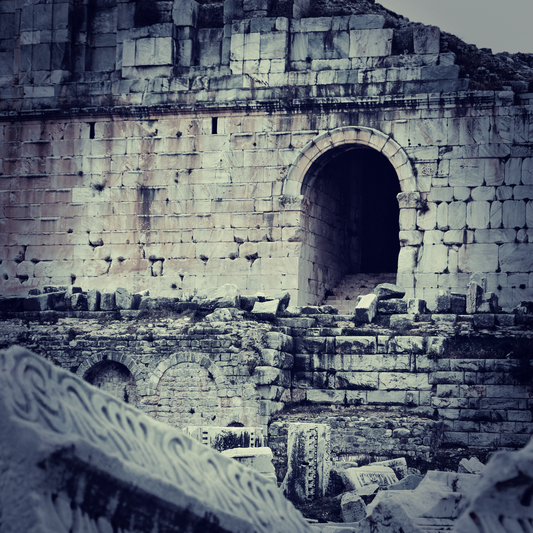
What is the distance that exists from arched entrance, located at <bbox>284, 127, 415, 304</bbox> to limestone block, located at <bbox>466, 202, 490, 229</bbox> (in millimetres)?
1155

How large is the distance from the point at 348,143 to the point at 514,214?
10.9ft

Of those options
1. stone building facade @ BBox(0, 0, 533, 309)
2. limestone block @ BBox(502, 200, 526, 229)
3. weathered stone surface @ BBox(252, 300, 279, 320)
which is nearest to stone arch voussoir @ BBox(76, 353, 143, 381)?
weathered stone surface @ BBox(252, 300, 279, 320)

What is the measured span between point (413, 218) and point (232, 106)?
13.7 ft

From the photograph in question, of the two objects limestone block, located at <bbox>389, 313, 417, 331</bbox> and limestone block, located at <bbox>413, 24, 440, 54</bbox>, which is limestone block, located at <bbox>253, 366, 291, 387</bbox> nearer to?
limestone block, located at <bbox>389, 313, 417, 331</bbox>

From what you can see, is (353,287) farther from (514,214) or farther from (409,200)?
(514,214)

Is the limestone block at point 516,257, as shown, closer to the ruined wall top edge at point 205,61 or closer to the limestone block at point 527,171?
the limestone block at point 527,171

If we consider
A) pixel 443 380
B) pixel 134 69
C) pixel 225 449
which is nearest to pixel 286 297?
pixel 443 380

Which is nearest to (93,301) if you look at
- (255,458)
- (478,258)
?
(255,458)

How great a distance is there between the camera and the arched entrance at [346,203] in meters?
17.0

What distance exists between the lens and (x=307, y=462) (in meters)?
10.2

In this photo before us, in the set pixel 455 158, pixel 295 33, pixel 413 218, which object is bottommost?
pixel 413 218

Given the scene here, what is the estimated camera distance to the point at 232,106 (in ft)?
57.7

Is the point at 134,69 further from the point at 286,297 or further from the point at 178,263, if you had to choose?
the point at 286,297

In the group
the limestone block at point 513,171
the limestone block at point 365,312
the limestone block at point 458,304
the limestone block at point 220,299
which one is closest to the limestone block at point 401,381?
the limestone block at point 365,312
